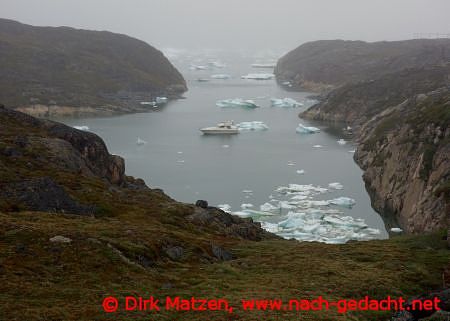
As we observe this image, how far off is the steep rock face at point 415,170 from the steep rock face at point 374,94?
147 feet

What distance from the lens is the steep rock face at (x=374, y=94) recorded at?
13562 centimetres

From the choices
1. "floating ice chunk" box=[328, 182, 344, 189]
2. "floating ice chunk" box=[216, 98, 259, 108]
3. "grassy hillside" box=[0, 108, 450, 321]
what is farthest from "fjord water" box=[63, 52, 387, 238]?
"grassy hillside" box=[0, 108, 450, 321]

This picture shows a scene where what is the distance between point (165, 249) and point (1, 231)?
7.86m

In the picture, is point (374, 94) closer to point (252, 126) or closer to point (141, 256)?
point (252, 126)

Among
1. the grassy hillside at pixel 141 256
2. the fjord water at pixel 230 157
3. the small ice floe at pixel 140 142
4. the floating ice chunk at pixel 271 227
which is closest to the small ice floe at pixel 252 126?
the fjord water at pixel 230 157

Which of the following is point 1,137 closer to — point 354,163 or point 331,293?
point 331,293

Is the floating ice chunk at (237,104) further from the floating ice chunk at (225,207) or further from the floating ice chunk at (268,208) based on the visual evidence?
the floating ice chunk at (268,208)

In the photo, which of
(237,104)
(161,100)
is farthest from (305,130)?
(161,100)

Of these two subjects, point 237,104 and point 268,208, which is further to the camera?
point 237,104

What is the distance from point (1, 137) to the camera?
147ft

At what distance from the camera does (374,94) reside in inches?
5758

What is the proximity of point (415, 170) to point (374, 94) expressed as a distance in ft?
273

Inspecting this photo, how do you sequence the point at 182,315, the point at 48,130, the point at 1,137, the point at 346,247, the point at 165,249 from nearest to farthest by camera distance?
the point at 182,315
the point at 165,249
the point at 346,247
the point at 1,137
the point at 48,130

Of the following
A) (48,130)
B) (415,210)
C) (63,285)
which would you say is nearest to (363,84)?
(415,210)
